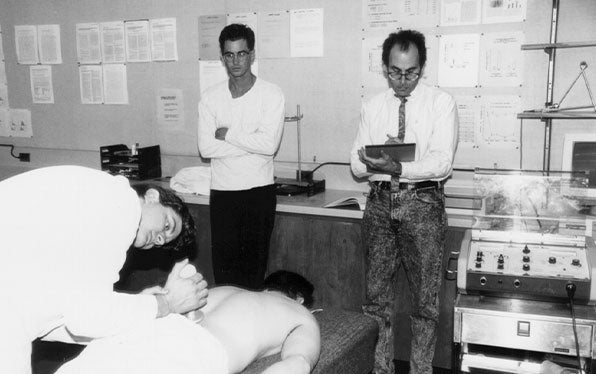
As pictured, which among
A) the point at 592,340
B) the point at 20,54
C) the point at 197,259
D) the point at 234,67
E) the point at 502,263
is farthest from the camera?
the point at 20,54

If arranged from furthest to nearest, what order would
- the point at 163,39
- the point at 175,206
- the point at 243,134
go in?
the point at 163,39 < the point at 243,134 < the point at 175,206

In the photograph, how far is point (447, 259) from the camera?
283 centimetres

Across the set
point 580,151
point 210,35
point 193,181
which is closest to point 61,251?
point 193,181

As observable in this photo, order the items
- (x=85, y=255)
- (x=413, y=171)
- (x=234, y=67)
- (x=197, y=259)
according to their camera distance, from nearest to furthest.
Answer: (x=85, y=255) < (x=413, y=171) < (x=234, y=67) < (x=197, y=259)

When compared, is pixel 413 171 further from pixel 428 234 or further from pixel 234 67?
pixel 234 67

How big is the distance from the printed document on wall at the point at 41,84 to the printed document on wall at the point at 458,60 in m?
2.82

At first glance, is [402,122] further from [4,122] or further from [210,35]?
[4,122]

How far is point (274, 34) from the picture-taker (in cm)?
363

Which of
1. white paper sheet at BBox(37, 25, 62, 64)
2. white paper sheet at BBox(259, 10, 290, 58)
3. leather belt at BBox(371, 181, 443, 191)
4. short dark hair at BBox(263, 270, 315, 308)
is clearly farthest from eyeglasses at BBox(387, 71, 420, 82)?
white paper sheet at BBox(37, 25, 62, 64)

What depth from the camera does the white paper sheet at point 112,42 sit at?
413 cm

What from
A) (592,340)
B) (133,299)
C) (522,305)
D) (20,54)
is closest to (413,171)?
(522,305)

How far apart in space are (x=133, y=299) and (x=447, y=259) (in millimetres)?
1651

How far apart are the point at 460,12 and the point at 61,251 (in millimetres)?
2408

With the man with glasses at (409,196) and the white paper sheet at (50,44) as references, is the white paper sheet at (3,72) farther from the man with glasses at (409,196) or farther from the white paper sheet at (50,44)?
the man with glasses at (409,196)
